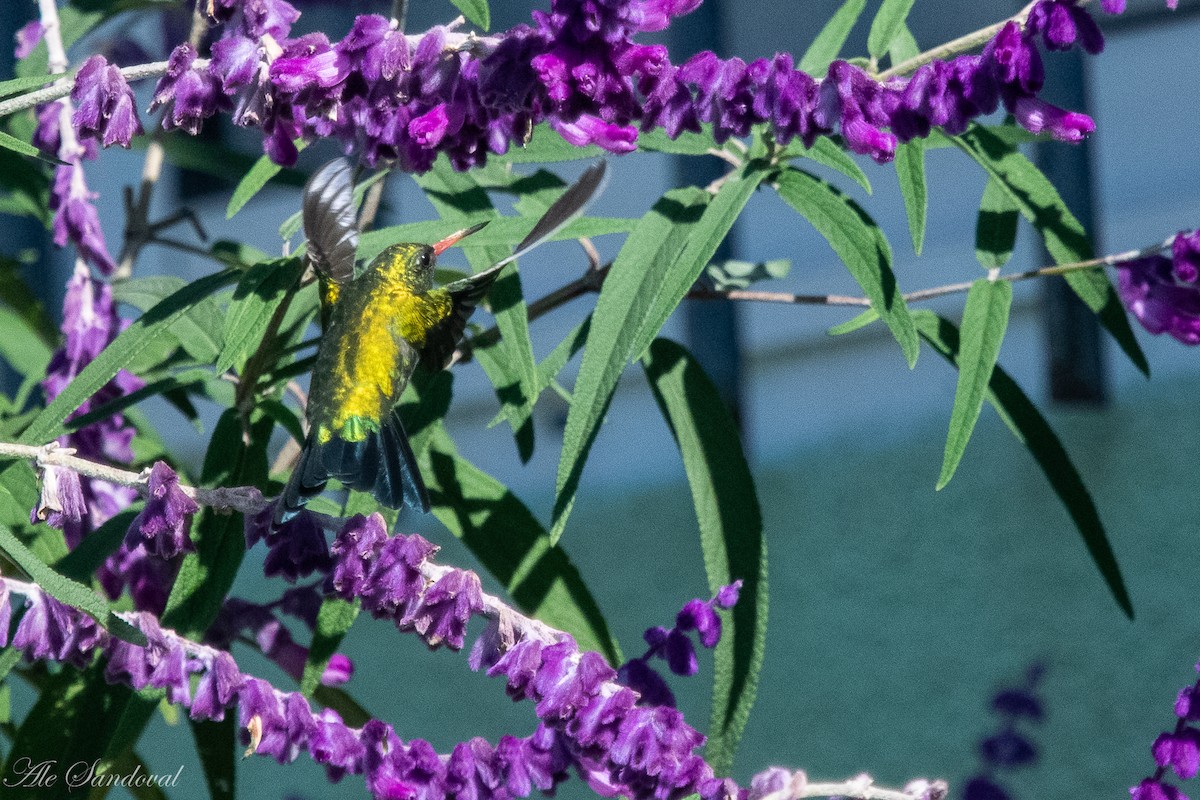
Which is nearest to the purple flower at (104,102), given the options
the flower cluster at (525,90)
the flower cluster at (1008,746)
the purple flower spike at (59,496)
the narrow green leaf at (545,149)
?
the flower cluster at (525,90)

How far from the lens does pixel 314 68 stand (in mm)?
623

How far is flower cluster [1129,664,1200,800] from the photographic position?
663 millimetres

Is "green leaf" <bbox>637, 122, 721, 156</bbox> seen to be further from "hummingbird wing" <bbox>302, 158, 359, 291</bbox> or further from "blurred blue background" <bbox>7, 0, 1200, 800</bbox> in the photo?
"blurred blue background" <bbox>7, 0, 1200, 800</bbox>

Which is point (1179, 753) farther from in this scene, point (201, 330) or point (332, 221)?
point (201, 330)

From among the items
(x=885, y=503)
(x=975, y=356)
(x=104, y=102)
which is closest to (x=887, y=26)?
(x=975, y=356)

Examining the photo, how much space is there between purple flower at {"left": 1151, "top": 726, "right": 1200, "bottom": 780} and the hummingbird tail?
36 centimetres

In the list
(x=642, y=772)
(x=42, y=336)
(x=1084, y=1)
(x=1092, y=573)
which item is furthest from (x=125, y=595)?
(x=1092, y=573)

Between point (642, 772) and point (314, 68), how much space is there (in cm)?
32

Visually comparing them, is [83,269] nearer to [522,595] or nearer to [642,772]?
[522,595]

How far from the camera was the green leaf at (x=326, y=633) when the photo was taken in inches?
30.9

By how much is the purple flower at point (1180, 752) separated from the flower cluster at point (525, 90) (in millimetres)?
287

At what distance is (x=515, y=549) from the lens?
91 cm

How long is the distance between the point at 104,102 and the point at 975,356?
0.44 m
